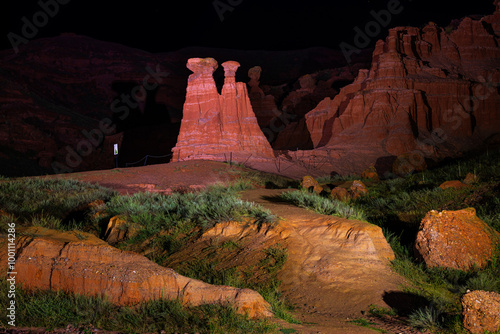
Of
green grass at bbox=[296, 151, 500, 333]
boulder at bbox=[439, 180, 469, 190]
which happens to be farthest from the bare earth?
boulder at bbox=[439, 180, 469, 190]

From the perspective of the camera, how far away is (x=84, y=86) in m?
82.6

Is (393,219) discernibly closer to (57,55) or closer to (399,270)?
→ (399,270)

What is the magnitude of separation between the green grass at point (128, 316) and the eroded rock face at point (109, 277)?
0.17 metres

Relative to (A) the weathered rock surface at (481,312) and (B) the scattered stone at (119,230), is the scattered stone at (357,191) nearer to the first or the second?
(B) the scattered stone at (119,230)

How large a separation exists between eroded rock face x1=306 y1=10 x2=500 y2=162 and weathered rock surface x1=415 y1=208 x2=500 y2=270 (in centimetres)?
3467

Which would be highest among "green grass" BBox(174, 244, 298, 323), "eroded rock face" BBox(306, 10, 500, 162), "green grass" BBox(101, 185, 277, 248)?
"eroded rock face" BBox(306, 10, 500, 162)

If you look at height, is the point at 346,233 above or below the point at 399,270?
above

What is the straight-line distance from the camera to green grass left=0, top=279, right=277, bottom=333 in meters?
4.22

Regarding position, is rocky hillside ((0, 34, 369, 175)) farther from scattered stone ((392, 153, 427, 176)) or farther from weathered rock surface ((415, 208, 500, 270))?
weathered rock surface ((415, 208, 500, 270))

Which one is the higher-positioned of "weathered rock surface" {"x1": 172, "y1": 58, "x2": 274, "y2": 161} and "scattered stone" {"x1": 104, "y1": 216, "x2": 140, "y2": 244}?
"weathered rock surface" {"x1": 172, "y1": 58, "x2": 274, "y2": 161}

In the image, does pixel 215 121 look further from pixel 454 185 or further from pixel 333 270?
pixel 333 270

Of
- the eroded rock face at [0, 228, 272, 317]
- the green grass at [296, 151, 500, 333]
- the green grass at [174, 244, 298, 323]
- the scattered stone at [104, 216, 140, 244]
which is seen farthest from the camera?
the scattered stone at [104, 216, 140, 244]

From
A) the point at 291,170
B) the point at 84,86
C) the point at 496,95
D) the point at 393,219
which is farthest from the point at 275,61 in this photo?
the point at 393,219

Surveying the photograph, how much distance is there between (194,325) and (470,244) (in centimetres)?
540
